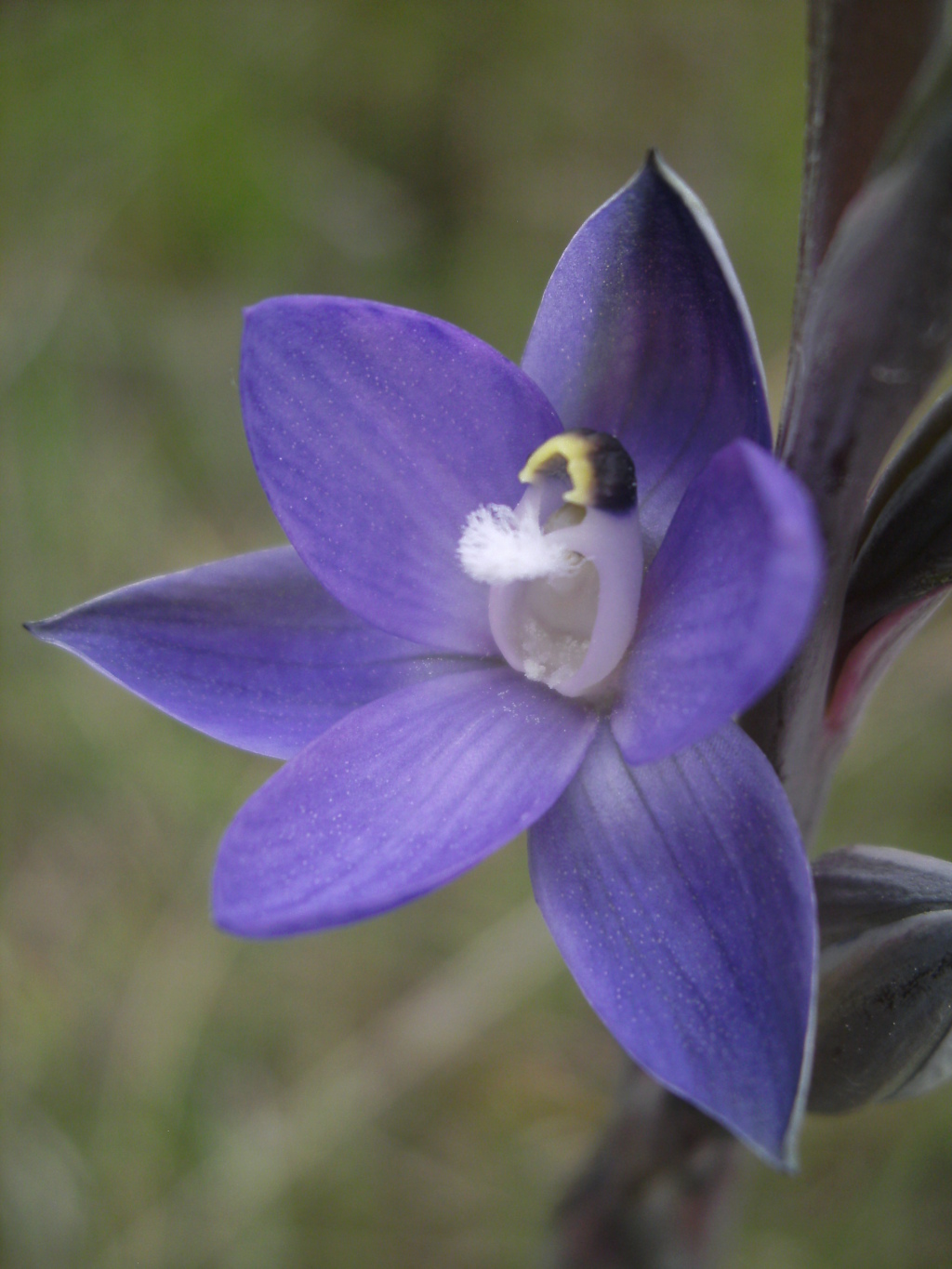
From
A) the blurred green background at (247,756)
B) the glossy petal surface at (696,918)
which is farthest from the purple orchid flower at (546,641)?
the blurred green background at (247,756)

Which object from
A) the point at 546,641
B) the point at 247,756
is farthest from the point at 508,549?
the point at 247,756

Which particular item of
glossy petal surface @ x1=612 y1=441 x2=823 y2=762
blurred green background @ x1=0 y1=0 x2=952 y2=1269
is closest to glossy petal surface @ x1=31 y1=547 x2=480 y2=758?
glossy petal surface @ x1=612 y1=441 x2=823 y2=762

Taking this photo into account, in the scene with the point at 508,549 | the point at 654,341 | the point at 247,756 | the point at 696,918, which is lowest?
the point at 247,756

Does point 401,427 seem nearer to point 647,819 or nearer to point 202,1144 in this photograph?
point 647,819

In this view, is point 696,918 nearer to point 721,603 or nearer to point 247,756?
point 721,603

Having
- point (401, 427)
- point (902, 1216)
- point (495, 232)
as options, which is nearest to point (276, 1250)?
point (902, 1216)

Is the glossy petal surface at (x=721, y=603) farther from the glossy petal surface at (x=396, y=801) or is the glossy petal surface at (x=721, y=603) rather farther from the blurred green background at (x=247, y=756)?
the blurred green background at (x=247, y=756)
